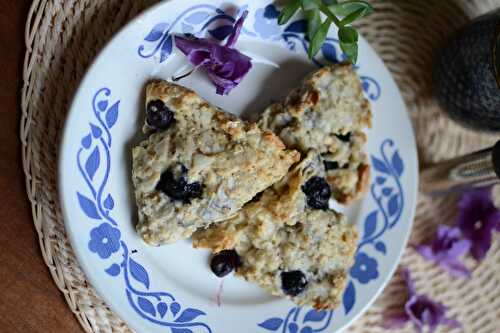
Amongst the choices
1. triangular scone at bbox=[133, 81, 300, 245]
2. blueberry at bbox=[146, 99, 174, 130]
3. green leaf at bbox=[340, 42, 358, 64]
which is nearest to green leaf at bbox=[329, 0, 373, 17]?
green leaf at bbox=[340, 42, 358, 64]

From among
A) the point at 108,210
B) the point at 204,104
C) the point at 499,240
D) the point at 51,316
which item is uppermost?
the point at 204,104

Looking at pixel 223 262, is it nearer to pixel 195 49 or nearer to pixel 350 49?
pixel 195 49

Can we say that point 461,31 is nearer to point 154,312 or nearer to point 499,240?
point 499,240

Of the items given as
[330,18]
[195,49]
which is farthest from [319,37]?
[195,49]

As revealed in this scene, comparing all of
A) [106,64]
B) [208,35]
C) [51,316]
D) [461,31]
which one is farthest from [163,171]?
[461,31]

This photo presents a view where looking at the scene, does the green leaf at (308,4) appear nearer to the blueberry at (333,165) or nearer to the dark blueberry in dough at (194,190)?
the blueberry at (333,165)

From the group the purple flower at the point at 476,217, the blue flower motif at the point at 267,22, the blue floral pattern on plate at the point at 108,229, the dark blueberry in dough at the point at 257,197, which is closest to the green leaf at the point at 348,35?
the blue flower motif at the point at 267,22

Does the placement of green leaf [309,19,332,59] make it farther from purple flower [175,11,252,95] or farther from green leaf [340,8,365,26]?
purple flower [175,11,252,95]
